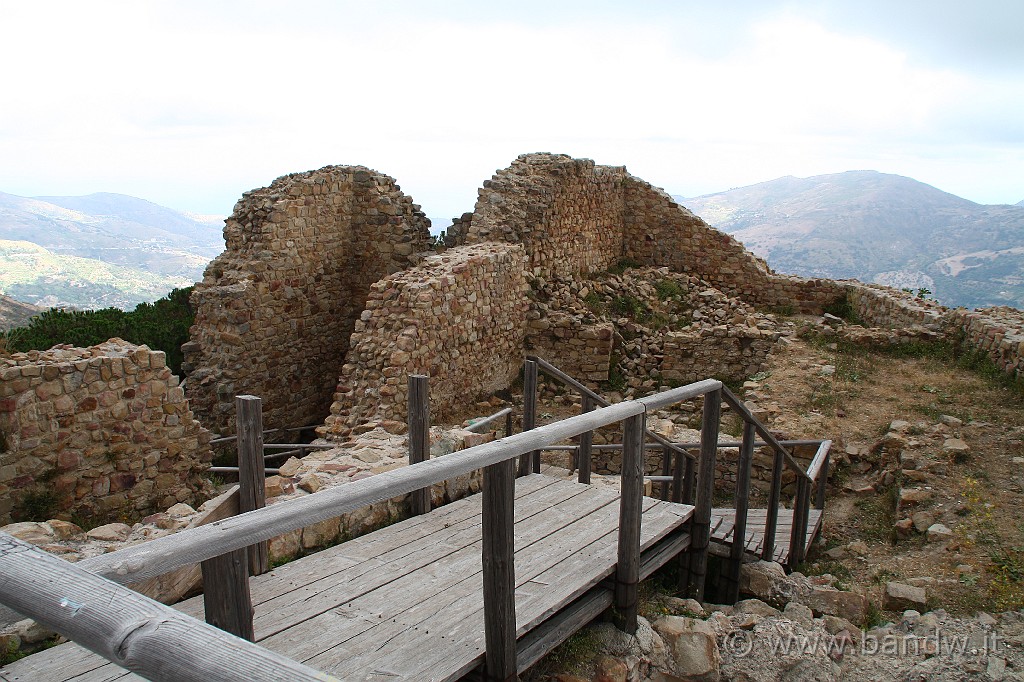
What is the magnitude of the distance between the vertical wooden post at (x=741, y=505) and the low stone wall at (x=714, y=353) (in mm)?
6550

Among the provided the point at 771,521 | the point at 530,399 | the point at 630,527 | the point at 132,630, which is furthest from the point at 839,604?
the point at 132,630

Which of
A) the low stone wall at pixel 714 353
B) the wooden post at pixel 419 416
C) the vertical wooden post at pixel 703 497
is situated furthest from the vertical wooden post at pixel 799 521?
the low stone wall at pixel 714 353

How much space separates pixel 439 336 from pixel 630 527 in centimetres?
550

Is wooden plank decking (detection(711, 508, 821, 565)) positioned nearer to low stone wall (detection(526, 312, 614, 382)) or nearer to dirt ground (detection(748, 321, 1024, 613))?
dirt ground (detection(748, 321, 1024, 613))

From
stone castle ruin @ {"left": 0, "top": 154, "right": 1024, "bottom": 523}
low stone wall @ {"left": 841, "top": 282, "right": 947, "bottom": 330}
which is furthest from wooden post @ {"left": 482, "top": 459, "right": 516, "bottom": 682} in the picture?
low stone wall @ {"left": 841, "top": 282, "right": 947, "bottom": 330}

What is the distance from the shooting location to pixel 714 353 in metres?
11.9

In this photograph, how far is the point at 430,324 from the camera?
877cm

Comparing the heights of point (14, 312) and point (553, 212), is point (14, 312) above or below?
below

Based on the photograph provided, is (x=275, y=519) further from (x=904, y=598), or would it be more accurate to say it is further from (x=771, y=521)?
(x=904, y=598)

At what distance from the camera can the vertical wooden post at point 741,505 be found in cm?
509

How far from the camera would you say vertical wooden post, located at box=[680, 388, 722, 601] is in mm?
4563

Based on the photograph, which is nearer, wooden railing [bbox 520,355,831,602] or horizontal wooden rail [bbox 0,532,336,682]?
horizontal wooden rail [bbox 0,532,336,682]

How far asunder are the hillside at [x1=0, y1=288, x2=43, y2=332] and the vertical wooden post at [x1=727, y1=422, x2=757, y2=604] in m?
15.5

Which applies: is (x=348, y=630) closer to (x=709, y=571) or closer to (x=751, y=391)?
(x=709, y=571)
